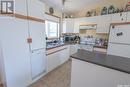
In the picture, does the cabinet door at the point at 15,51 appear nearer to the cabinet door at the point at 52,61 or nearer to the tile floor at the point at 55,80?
the tile floor at the point at 55,80

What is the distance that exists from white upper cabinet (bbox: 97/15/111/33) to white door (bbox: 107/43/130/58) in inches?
30.4

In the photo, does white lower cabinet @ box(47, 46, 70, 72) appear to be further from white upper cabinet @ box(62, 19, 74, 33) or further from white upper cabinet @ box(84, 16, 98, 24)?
white upper cabinet @ box(84, 16, 98, 24)

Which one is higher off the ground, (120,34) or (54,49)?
(120,34)

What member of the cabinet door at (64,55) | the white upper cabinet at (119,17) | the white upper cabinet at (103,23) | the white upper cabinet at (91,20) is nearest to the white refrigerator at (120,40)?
the white upper cabinet at (119,17)

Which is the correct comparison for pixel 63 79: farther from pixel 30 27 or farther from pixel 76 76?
pixel 30 27

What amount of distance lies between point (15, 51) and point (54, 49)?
143cm

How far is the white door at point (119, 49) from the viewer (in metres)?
2.55

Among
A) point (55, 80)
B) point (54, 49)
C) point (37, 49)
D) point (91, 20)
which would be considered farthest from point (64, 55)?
point (91, 20)

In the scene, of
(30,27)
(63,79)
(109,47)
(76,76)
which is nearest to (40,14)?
(30,27)

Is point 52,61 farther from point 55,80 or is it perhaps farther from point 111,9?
point 111,9

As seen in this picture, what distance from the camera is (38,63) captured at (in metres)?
2.38

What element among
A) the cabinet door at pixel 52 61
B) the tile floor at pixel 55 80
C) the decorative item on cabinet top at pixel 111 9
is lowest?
the tile floor at pixel 55 80

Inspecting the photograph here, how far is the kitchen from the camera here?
4.42 feet

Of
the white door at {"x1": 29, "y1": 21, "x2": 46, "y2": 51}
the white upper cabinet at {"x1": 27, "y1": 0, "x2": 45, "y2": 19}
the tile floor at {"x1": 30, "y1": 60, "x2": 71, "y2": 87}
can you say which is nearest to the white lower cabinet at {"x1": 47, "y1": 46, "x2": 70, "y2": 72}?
the tile floor at {"x1": 30, "y1": 60, "x2": 71, "y2": 87}
